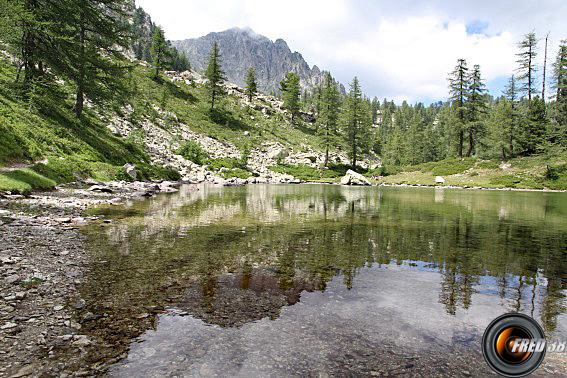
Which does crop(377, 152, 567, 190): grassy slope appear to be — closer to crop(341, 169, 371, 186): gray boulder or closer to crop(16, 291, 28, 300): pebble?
crop(341, 169, 371, 186): gray boulder

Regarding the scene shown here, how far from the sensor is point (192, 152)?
169 ft

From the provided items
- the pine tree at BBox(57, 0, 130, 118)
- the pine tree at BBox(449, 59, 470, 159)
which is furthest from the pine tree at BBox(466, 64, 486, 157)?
the pine tree at BBox(57, 0, 130, 118)

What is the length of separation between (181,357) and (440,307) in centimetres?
485

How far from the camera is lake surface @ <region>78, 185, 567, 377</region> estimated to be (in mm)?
4180

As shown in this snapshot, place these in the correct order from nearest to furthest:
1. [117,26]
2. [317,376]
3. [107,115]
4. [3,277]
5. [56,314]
A: [317,376]
[56,314]
[3,277]
[117,26]
[107,115]

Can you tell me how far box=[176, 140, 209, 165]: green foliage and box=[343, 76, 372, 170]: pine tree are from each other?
3449cm

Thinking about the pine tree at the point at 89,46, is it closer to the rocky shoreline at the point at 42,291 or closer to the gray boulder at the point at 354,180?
the rocky shoreline at the point at 42,291

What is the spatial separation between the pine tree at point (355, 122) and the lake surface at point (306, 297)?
60.0m

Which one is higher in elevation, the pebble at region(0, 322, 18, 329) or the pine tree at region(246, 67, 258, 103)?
the pine tree at region(246, 67, 258, 103)

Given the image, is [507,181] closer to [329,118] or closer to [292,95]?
[329,118]

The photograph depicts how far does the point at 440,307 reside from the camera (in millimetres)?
6031

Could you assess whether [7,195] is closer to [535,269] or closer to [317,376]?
[317,376]

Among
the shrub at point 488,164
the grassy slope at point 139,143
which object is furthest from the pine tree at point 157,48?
the shrub at point 488,164

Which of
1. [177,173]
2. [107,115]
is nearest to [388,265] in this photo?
[177,173]
